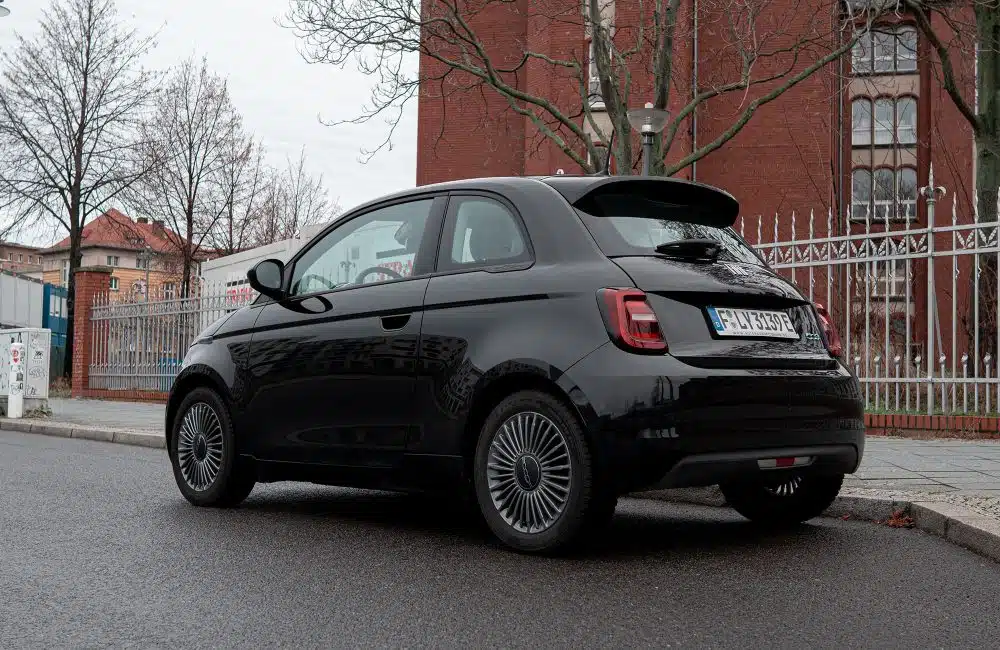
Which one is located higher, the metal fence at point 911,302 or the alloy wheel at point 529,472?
the metal fence at point 911,302

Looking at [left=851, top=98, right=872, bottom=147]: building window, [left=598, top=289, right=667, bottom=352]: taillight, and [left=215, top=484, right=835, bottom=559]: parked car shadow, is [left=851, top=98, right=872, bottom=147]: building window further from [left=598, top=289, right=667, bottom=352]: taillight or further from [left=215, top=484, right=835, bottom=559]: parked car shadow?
[left=598, top=289, right=667, bottom=352]: taillight

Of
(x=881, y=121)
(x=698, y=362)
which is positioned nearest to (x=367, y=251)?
(x=698, y=362)

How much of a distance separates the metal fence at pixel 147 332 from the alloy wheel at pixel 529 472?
14.4 metres

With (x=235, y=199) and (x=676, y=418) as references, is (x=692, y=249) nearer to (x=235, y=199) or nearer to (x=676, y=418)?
(x=676, y=418)

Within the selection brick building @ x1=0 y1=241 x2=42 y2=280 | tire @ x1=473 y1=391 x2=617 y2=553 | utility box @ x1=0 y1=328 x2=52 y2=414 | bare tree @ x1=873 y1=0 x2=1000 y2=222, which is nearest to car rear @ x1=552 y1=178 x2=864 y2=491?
tire @ x1=473 y1=391 x2=617 y2=553

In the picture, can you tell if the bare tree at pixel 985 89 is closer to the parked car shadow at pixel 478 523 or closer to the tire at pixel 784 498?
the parked car shadow at pixel 478 523

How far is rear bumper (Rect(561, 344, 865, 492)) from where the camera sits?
4.46m

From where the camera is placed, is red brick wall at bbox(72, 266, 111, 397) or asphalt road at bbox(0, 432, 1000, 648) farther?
red brick wall at bbox(72, 266, 111, 397)

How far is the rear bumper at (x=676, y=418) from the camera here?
4461 mm

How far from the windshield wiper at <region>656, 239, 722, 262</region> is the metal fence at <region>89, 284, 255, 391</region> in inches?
569

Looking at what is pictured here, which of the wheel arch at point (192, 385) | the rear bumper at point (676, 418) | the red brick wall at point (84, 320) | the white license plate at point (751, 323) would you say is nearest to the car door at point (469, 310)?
the rear bumper at point (676, 418)

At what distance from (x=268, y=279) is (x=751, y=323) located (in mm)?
2877

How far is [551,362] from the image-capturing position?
4.68 meters

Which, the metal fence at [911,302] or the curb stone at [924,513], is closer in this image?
the curb stone at [924,513]
